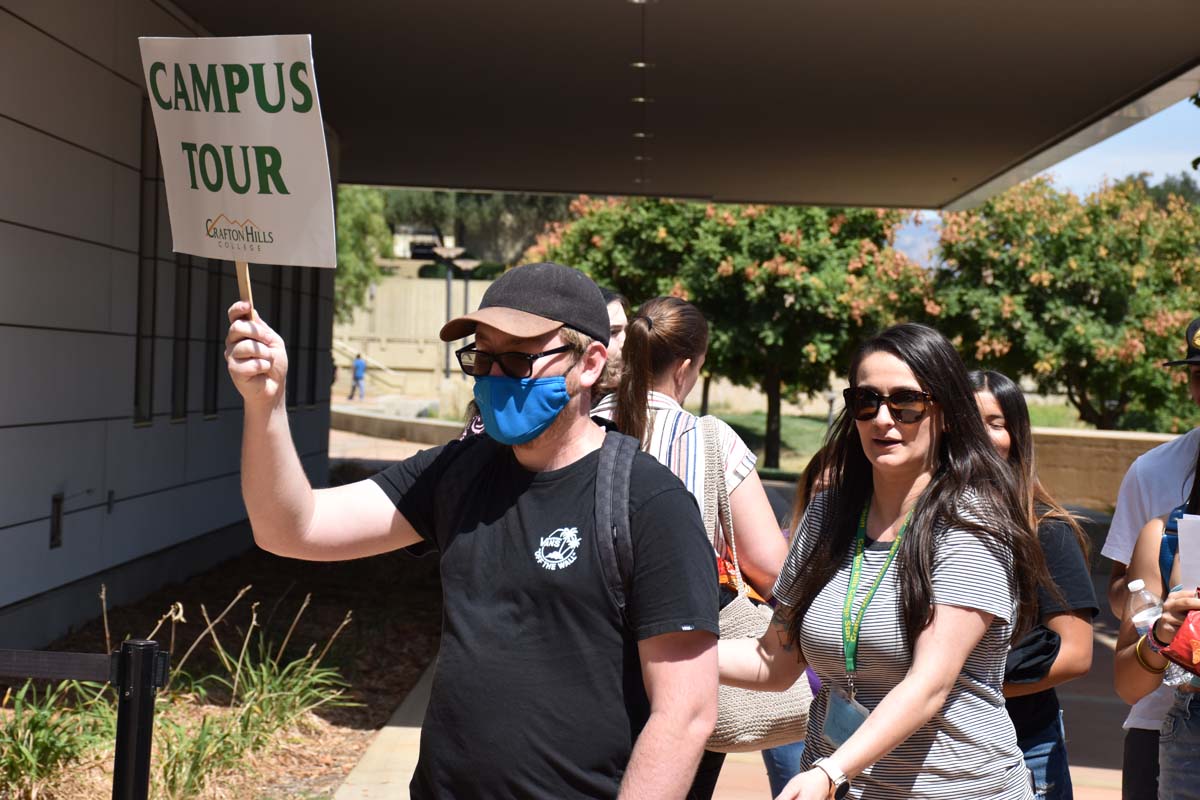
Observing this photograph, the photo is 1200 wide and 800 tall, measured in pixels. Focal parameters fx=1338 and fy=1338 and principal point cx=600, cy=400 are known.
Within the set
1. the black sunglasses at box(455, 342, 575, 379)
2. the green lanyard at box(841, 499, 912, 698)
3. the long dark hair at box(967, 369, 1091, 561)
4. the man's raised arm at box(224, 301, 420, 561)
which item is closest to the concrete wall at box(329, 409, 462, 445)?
the long dark hair at box(967, 369, 1091, 561)

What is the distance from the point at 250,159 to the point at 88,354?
6.59m

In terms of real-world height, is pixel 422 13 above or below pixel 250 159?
above

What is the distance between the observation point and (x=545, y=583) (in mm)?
2438

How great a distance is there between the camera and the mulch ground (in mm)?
5863

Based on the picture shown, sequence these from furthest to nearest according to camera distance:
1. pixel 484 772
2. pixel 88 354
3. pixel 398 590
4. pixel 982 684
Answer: pixel 398 590 < pixel 88 354 < pixel 982 684 < pixel 484 772

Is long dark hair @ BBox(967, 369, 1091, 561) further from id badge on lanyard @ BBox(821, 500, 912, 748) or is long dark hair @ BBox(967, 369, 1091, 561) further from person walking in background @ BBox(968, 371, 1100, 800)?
Answer: id badge on lanyard @ BBox(821, 500, 912, 748)

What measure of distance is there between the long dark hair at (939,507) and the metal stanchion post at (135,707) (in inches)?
62.8

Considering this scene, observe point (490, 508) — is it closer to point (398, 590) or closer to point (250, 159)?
point (250, 159)

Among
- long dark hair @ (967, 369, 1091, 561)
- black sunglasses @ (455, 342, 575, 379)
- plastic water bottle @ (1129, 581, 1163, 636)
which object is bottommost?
plastic water bottle @ (1129, 581, 1163, 636)

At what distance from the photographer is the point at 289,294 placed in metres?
14.3

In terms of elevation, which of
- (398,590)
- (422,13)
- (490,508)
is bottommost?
(398,590)

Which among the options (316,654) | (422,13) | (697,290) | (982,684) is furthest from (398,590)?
(697,290)

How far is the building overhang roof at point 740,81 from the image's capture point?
9.32 m

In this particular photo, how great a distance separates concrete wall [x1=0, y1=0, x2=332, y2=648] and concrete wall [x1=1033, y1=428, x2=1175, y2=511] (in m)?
11.5
